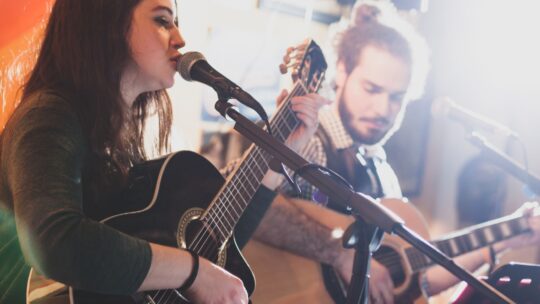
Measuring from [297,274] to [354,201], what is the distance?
0.84m

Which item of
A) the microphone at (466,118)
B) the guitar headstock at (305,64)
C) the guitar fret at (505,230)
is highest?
the guitar headstock at (305,64)

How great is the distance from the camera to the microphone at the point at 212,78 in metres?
1.27

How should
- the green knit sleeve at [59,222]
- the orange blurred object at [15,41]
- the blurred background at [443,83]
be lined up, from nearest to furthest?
the green knit sleeve at [59,222] < the orange blurred object at [15,41] < the blurred background at [443,83]

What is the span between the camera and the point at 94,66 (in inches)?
52.6

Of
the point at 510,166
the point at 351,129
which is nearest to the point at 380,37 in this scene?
the point at 351,129

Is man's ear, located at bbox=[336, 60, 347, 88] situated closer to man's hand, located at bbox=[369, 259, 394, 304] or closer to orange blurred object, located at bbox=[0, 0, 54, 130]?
man's hand, located at bbox=[369, 259, 394, 304]

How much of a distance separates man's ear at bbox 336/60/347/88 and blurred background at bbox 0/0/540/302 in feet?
0.15

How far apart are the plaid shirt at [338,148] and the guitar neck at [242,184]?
0.89ft

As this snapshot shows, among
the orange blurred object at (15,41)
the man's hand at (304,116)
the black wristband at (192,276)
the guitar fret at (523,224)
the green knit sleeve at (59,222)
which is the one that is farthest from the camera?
the guitar fret at (523,224)

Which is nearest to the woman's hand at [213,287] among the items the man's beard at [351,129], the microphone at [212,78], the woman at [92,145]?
the woman at [92,145]

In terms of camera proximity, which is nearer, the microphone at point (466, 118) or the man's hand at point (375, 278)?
the man's hand at point (375, 278)

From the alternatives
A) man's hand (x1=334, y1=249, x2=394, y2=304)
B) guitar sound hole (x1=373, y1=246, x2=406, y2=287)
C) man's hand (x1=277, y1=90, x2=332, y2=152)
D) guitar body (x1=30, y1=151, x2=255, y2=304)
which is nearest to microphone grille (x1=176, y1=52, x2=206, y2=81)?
guitar body (x1=30, y1=151, x2=255, y2=304)

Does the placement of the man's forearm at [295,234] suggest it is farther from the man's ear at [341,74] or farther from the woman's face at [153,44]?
the woman's face at [153,44]

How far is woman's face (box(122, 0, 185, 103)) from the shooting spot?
1.38 m
